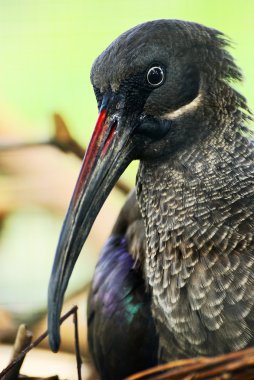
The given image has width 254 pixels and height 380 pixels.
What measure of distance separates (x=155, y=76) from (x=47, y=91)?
5.36 feet

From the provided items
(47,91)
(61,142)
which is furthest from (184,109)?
(47,91)

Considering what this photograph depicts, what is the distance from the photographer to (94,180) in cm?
210

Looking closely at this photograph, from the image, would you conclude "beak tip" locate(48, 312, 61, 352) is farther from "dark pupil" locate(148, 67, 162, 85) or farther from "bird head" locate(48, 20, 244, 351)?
"dark pupil" locate(148, 67, 162, 85)

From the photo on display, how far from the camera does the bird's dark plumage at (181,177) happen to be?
6.86 feet

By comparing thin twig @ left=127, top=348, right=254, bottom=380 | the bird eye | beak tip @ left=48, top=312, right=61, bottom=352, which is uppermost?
the bird eye

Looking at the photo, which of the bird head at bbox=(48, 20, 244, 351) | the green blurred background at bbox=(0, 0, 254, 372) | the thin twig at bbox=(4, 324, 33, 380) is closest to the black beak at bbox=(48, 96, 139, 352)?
the bird head at bbox=(48, 20, 244, 351)

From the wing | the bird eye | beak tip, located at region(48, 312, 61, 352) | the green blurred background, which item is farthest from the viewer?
the green blurred background

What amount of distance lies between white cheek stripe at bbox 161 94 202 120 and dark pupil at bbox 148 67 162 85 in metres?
0.08

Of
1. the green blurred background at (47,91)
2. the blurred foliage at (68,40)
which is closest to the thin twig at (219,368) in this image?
the green blurred background at (47,91)

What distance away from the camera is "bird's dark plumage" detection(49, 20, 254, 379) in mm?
2090

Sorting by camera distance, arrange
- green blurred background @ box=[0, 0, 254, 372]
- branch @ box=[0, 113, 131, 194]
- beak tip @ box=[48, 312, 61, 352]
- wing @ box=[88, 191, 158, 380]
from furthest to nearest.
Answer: green blurred background @ box=[0, 0, 254, 372] < branch @ box=[0, 113, 131, 194] < wing @ box=[88, 191, 158, 380] < beak tip @ box=[48, 312, 61, 352]

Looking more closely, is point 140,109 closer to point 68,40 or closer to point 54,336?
point 54,336

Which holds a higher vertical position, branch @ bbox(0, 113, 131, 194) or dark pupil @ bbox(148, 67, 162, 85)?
dark pupil @ bbox(148, 67, 162, 85)

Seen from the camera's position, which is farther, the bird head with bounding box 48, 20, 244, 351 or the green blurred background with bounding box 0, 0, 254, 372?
the green blurred background with bounding box 0, 0, 254, 372
